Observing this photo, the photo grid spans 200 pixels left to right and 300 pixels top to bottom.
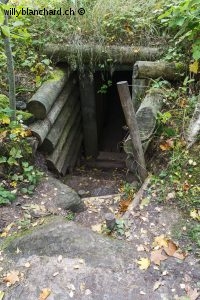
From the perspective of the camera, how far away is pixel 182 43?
17.6ft

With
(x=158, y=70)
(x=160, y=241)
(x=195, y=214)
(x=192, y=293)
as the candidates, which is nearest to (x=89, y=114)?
(x=158, y=70)

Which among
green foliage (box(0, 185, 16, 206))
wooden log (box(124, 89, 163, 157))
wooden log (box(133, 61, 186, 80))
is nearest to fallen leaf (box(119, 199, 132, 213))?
wooden log (box(124, 89, 163, 157))

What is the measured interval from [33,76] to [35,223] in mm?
2800

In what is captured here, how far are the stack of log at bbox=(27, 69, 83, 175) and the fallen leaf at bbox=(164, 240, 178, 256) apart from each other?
7.88 ft

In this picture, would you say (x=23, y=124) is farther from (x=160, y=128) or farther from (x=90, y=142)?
(x=90, y=142)

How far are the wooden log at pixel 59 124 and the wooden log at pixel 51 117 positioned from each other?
194mm

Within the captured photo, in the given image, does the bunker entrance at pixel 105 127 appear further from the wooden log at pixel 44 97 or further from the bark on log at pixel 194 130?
the bark on log at pixel 194 130

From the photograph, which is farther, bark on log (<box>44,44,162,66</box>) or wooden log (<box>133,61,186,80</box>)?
bark on log (<box>44,44,162,66</box>)

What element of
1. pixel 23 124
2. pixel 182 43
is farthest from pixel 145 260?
pixel 182 43

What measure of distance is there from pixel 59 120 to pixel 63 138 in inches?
15.2

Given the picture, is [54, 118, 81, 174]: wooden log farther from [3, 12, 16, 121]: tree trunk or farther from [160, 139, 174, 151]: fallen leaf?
[160, 139, 174, 151]: fallen leaf

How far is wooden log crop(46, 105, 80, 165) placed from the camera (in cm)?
544

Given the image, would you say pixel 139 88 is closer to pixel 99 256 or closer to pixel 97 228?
pixel 97 228

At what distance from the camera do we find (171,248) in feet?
11.3
